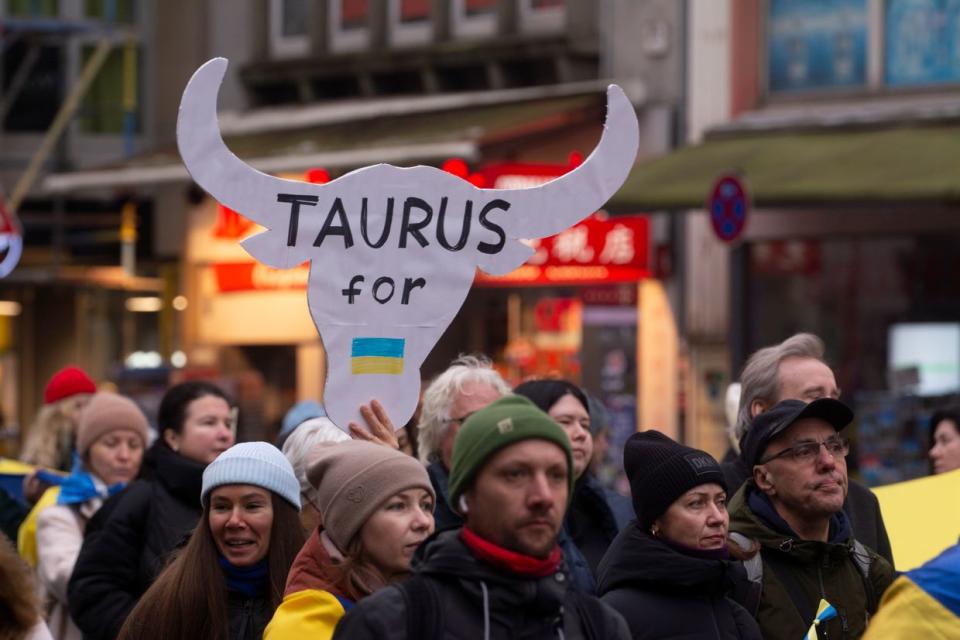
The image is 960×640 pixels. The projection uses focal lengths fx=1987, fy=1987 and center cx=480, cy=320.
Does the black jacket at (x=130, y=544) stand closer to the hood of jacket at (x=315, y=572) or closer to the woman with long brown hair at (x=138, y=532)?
the woman with long brown hair at (x=138, y=532)

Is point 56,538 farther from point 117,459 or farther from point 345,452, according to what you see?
point 345,452

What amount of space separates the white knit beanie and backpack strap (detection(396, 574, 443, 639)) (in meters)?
1.77

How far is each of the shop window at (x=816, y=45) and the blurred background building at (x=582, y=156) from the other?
20 millimetres

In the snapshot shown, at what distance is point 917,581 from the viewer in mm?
4059

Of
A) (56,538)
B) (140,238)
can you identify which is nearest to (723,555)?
(56,538)

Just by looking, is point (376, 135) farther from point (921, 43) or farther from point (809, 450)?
point (809, 450)

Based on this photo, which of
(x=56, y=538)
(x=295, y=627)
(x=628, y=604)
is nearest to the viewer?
(x=295, y=627)

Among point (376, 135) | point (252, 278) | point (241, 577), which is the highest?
point (376, 135)

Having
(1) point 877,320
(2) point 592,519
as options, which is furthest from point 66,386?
(1) point 877,320

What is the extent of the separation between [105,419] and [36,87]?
17505 mm

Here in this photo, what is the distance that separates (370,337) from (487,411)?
5.26ft

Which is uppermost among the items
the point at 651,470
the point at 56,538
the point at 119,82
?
the point at 119,82

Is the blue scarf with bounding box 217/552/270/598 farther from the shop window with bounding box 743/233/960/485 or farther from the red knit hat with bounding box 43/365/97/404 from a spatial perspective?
the shop window with bounding box 743/233/960/485

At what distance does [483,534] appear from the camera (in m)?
3.87
